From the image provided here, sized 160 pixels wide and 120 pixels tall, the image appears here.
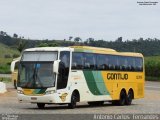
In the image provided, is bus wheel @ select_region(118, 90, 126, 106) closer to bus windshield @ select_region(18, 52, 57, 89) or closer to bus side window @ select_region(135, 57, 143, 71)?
bus side window @ select_region(135, 57, 143, 71)

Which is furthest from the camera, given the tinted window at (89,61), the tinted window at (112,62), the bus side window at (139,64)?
the bus side window at (139,64)

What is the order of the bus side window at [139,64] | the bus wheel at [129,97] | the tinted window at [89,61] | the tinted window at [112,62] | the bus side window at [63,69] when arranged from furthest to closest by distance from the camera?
the bus side window at [139,64] → the bus wheel at [129,97] → the tinted window at [112,62] → the tinted window at [89,61] → the bus side window at [63,69]

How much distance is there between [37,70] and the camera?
27641 millimetres

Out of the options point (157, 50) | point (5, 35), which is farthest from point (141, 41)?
point (5, 35)

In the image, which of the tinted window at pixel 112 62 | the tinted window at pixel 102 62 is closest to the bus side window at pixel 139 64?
the tinted window at pixel 112 62

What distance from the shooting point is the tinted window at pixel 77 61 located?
1126 inches

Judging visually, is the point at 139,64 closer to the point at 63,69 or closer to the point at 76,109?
the point at 76,109

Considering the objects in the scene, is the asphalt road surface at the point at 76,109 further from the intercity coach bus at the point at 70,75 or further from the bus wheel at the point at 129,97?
the bus wheel at the point at 129,97

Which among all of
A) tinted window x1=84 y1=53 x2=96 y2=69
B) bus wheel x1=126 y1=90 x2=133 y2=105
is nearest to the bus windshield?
tinted window x1=84 y1=53 x2=96 y2=69

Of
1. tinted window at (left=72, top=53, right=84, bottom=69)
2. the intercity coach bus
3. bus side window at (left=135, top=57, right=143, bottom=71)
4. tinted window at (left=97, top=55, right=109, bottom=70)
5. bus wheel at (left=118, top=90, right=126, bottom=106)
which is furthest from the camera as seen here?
bus side window at (left=135, top=57, right=143, bottom=71)

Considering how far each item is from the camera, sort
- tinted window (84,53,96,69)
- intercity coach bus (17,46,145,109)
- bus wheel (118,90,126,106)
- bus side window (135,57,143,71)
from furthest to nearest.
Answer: bus side window (135,57,143,71) → bus wheel (118,90,126,106) → tinted window (84,53,96,69) → intercity coach bus (17,46,145,109)

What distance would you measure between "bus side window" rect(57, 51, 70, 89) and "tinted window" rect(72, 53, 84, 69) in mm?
459

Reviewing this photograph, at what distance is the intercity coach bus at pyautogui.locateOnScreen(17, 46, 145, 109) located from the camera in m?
27.4

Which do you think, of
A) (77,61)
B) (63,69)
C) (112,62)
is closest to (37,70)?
(63,69)
